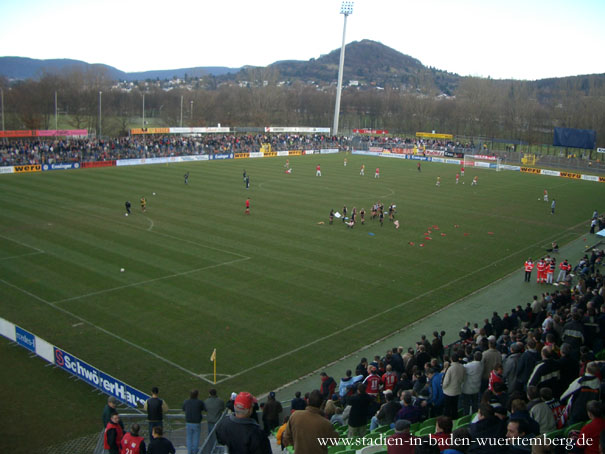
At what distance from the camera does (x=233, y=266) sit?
28.9 metres

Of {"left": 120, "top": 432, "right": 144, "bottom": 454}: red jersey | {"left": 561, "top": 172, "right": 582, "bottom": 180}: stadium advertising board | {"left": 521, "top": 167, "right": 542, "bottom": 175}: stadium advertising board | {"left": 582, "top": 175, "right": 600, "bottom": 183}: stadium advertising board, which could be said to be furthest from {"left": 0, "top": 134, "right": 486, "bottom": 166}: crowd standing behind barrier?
{"left": 120, "top": 432, "right": 144, "bottom": 454}: red jersey

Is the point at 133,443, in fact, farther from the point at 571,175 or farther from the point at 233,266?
the point at 571,175

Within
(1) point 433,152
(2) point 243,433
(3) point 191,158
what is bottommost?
(3) point 191,158

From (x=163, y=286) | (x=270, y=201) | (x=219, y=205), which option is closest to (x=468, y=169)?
(x=270, y=201)

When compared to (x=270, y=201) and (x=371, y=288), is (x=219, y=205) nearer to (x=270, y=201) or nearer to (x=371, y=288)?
(x=270, y=201)

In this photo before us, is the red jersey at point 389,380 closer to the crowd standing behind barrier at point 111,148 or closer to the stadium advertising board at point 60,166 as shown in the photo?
the crowd standing behind barrier at point 111,148

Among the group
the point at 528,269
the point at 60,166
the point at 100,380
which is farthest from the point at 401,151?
the point at 100,380

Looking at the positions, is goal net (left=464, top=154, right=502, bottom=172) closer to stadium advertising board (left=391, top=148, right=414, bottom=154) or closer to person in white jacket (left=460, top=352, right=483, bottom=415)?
stadium advertising board (left=391, top=148, right=414, bottom=154)

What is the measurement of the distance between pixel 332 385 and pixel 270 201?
35441 mm

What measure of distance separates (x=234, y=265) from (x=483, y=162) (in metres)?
69.1

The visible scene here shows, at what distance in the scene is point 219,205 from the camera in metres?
44.8

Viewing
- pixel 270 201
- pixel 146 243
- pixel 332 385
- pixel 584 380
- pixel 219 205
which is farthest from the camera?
pixel 270 201

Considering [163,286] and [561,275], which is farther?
[561,275]

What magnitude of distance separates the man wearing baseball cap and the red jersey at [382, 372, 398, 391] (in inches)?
285
